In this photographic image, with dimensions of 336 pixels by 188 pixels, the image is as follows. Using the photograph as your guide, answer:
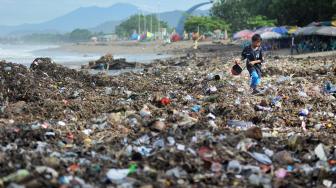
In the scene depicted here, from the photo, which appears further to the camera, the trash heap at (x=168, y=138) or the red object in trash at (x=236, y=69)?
the red object in trash at (x=236, y=69)

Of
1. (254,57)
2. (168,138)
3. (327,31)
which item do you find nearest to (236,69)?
(254,57)

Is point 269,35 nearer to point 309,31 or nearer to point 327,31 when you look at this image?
point 309,31

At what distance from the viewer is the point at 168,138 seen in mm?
6480

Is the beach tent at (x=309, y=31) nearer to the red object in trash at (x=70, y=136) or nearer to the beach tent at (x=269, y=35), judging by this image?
the beach tent at (x=269, y=35)

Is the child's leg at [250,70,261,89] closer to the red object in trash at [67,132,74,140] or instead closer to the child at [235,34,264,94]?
the child at [235,34,264,94]

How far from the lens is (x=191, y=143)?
6262 millimetres

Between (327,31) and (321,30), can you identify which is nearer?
(327,31)

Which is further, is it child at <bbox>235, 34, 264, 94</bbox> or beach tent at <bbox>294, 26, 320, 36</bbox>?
beach tent at <bbox>294, 26, 320, 36</bbox>

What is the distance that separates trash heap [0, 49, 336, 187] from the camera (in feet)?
17.4

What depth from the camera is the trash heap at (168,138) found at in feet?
17.4

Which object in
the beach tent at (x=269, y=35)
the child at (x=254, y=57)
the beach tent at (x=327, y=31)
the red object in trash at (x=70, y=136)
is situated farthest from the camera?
the beach tent at (x=269, y=35)

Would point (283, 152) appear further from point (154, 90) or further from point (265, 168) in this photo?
point (154, 90)

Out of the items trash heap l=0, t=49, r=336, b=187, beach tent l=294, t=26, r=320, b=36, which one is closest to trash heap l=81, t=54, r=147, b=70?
beach tent l=294, t=26, r=320, b=36

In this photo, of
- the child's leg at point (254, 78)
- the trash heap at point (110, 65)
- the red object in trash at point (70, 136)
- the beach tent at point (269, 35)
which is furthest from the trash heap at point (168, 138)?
the beach tent at point (269, 35)
